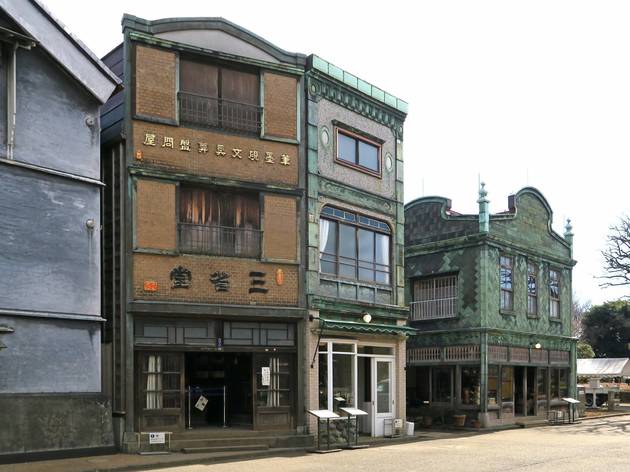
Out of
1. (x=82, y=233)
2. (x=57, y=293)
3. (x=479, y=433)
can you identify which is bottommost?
(x=479, y=433)

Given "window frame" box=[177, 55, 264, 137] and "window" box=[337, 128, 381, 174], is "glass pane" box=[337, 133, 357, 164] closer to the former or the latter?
"window" box=[337, 128, 381, 174]

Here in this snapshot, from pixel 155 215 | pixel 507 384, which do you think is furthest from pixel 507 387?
pixel 155 215

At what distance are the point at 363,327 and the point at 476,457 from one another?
5.56 m

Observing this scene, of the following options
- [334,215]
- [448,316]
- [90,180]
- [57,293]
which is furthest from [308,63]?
[448,316]

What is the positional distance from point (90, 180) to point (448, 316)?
52.1 feet

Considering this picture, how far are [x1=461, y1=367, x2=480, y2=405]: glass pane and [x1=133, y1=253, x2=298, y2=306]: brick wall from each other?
10462 mm

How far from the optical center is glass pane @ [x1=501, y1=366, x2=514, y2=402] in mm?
29134

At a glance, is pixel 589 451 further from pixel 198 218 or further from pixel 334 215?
pixel 198 218

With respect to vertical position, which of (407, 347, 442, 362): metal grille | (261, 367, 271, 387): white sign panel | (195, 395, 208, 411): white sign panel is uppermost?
(261, 367, 271, 387): white sign panel

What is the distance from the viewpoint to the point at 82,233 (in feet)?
57.8

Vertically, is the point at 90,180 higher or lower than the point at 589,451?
higher

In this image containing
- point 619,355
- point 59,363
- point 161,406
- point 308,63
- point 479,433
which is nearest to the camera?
point 59,363

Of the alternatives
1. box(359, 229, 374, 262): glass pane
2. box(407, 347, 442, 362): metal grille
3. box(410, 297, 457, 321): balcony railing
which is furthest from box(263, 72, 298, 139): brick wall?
box(407, 347, 442, 362): metal grille

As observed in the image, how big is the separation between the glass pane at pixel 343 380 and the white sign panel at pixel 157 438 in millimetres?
5609
